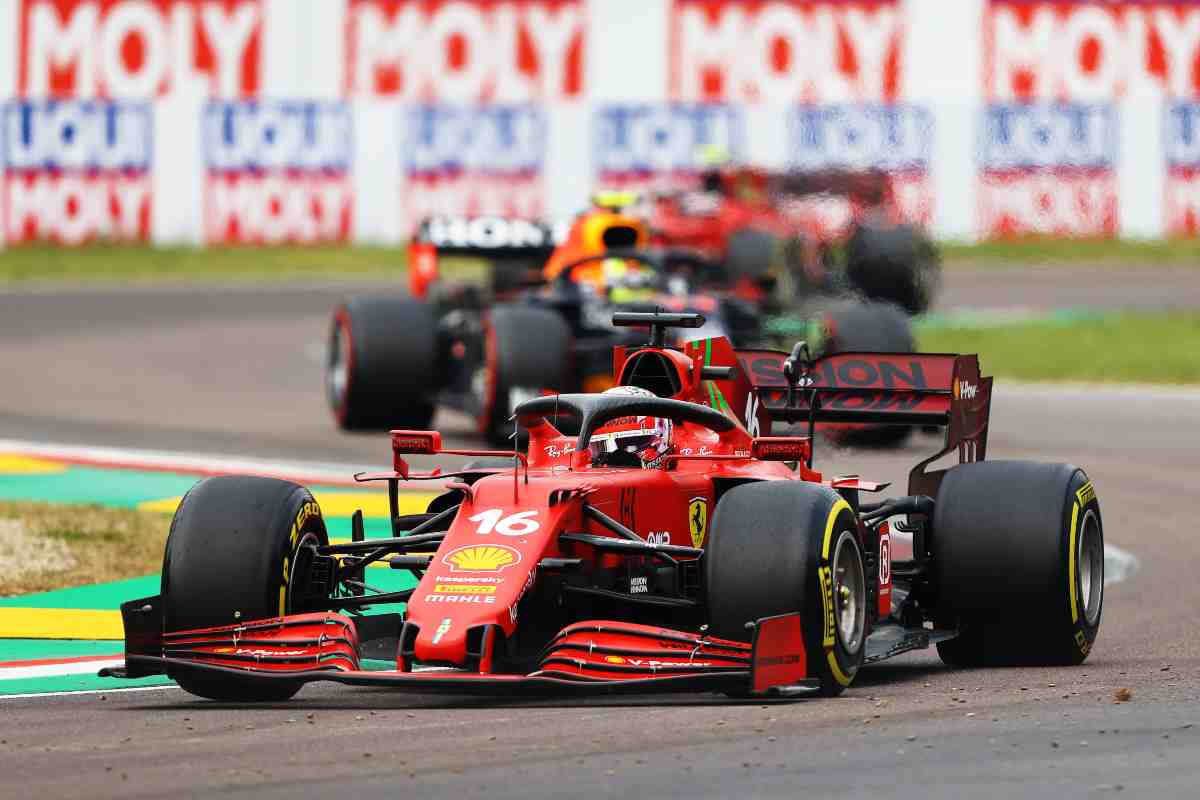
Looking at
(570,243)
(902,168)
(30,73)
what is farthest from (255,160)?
(570,243)

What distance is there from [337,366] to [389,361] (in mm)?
959

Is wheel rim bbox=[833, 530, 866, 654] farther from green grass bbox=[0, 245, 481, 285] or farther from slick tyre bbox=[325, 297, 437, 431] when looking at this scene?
green grass bbox=[0, 245, 481, 285]

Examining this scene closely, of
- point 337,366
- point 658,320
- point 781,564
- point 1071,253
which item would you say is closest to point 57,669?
point 658,320

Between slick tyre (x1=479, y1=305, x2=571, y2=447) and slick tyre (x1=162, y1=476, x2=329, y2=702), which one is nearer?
slick tyre (x1=162, y1=476, x2=329, y2=702)

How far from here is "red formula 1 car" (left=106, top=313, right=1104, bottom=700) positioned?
807cm

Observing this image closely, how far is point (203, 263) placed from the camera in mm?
37094

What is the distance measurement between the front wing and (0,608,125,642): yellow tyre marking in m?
2.09

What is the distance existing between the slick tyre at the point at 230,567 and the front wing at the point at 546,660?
0.07 m

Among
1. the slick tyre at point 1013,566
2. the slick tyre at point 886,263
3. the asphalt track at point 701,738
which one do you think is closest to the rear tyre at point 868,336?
the asphalt track at point 701,738

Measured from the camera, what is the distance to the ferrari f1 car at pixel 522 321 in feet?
59.1

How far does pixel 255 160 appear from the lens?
3747 centimetres

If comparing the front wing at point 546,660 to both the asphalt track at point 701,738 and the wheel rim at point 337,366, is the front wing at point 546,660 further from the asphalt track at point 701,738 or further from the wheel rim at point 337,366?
the wheel rim at point 337,366

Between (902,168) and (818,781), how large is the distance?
32.1 metres

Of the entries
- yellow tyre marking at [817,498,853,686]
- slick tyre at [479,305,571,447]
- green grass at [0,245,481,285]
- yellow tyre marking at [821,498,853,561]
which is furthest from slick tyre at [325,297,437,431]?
green grass at [0,245,481,285]
